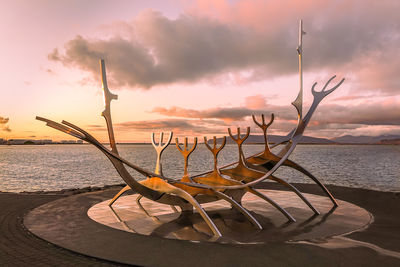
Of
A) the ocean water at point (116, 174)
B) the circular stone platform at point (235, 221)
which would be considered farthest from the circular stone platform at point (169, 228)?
the ocean water at point (116, 174)

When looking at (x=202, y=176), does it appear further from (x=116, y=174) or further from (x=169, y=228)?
(x=116, y=174)

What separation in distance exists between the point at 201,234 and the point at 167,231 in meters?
0.93

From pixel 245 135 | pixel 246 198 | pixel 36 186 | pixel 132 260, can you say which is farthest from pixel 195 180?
pixel 36 186

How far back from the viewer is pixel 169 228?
356 inches

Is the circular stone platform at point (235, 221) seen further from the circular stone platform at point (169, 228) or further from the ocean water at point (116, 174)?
the ocean water at point (116, 174)

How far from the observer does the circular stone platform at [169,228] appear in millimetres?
7023

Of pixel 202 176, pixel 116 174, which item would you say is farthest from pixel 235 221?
pixel 116 174

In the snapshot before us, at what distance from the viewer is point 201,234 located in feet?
27.9

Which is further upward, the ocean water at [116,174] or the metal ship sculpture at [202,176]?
the metal ship sculpture at [202,176]

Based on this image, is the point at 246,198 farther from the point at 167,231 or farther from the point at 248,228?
the point at 167,231

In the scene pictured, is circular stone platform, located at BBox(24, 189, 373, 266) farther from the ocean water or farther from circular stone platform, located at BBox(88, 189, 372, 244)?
the ocean water

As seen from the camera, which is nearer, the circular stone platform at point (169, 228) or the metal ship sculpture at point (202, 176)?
the circular stone platform at point (169, 228)

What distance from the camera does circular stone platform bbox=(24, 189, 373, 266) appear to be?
7.02 metres

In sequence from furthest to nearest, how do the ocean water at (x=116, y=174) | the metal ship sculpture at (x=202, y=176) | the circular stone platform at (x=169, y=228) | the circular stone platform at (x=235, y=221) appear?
the ocean water at (x=116, y=174)
the metal ship sculpture at (x=202, y=176)
the circular stone platform at (x=235, y=221)
the circular stone platform at (x=169, y=228)
